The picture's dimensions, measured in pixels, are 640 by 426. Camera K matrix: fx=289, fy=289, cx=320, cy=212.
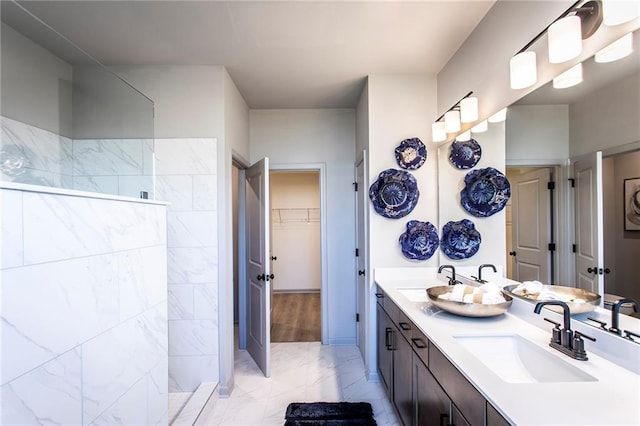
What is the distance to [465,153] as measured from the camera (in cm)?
218

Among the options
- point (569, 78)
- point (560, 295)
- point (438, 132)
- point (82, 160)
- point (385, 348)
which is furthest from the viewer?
point (438, 132)

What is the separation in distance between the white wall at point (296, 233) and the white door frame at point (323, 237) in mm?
2387

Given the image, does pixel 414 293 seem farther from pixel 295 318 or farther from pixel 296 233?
pixel 296 233

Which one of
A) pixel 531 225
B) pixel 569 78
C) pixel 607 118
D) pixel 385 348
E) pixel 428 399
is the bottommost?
pixel 385 348

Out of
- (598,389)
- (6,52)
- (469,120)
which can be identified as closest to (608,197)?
(598,389)

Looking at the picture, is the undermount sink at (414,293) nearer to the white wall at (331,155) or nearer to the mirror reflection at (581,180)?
the mirror reflection at (581,180)

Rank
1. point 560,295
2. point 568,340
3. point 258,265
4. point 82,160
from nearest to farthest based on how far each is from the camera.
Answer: point 568,340 < point 560,295 < point 82,160 < point 258,265

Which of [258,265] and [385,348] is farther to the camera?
[258,265]

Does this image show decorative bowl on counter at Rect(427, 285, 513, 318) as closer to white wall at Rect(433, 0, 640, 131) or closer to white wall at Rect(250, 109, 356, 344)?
white wall at Rect(433, 0, 640, 131)

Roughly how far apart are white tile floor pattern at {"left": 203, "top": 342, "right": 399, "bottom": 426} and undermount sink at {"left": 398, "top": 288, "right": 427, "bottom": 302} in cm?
86

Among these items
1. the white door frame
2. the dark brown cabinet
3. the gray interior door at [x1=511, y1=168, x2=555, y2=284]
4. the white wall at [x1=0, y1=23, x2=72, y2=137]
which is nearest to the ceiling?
the white wall at [x1=0, y1=23, x2=72, y2=137]

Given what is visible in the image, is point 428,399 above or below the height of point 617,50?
below

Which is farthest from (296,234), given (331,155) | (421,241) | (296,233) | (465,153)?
(465,153)

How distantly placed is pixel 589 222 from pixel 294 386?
2366 millimetres
